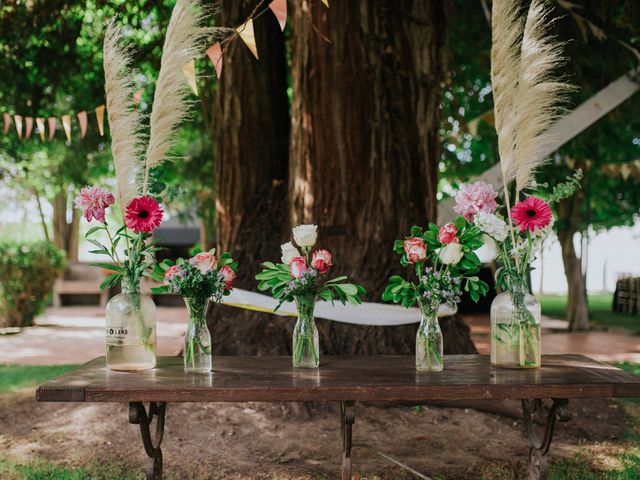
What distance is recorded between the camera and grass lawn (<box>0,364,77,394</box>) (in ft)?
18.7

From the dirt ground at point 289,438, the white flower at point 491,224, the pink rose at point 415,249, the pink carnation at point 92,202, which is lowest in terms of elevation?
the dirt ground at point 289,438

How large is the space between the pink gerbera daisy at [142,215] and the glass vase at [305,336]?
59cm

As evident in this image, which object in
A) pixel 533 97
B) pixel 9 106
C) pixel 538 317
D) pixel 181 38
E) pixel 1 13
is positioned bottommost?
pixel 538 317

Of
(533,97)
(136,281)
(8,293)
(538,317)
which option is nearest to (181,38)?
(136,281)

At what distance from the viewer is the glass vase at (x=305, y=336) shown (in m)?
2.54

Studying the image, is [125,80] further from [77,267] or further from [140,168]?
[77,267]

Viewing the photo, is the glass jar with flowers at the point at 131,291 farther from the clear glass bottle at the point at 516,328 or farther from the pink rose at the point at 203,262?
the clear glass bottle at the point at 516,328

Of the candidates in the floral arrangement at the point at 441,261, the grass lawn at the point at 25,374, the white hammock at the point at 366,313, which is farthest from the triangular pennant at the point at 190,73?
the grass lawn at the point at 25,374

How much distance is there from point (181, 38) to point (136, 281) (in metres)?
0.94

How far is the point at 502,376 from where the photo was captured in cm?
242

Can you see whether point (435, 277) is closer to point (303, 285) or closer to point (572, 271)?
point (303, 285)

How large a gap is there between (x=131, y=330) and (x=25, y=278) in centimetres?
872

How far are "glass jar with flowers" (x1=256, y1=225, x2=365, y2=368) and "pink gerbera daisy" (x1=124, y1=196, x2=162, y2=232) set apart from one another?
43 centimetres

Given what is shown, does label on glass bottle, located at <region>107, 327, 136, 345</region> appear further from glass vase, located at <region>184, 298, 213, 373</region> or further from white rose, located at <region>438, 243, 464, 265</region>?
white rose, located at <region>438, 243, 464, 265</region>
